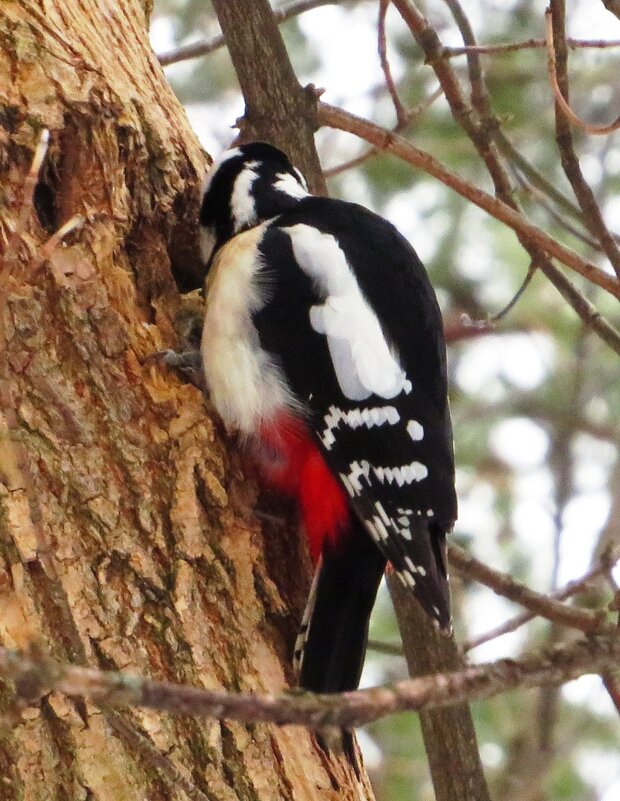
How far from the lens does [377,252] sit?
7.37 feet

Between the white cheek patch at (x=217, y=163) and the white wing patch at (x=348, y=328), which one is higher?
the white cheek patch at (x=217, y=163)

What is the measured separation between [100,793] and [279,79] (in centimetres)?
128

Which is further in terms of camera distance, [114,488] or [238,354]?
[238,354]

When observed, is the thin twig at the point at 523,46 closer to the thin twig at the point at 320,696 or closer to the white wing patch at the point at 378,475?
the white wing patch at the point at 378,475

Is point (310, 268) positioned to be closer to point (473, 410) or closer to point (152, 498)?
point (152, 498)

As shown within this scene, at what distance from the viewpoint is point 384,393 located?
2045 mm

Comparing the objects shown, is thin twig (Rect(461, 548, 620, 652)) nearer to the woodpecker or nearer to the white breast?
the woodpecker

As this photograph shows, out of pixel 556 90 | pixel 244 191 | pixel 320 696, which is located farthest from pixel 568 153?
pixel 320 696

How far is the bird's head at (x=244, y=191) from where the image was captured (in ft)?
7.50

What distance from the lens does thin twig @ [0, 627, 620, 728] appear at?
89cm

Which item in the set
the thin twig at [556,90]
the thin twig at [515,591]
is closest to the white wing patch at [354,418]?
the thin twig at [515,591]

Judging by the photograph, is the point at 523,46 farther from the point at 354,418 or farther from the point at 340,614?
the point at 340,614

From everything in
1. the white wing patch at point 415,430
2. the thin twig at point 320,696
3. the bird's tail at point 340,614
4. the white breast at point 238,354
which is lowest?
the thin twig at point 320,696

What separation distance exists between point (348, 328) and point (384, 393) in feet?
0.42
